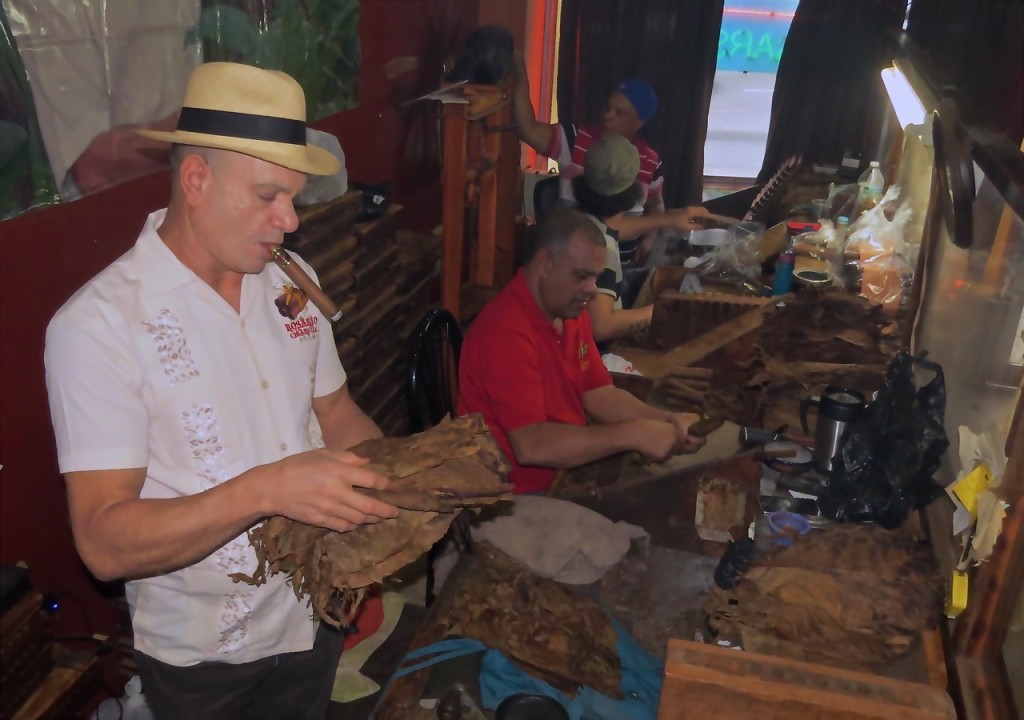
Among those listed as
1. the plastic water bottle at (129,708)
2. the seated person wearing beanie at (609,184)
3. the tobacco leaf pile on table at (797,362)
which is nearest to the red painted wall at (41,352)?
the plastic water bottle at (129,708)

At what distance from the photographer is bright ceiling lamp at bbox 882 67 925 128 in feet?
10.7

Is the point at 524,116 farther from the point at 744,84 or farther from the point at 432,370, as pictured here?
the point at 432,370

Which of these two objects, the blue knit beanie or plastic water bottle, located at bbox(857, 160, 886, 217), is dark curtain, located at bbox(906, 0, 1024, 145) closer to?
plastic water bottle, located at bbox(857, 160, 886, 217)

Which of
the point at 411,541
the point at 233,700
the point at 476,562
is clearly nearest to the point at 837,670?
the point at 411,541

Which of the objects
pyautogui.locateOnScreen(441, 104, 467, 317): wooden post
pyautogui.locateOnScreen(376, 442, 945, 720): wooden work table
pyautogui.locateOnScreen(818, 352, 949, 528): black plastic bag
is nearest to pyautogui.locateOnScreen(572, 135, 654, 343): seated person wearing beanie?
pyautogui.locateOnScreen(441, 104, 467, 317): wooden post

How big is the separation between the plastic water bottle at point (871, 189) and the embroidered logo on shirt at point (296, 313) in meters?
4.08

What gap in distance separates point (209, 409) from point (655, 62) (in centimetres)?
675

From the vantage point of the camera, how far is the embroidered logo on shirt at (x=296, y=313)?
6.82 feet

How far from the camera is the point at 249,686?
84.8 inches

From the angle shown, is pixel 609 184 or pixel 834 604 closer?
pixel 834 604

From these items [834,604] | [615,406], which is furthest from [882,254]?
[834,604]

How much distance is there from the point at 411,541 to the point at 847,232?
395 cm

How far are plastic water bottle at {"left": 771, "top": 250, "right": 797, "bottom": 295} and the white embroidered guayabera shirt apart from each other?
9.50 ft

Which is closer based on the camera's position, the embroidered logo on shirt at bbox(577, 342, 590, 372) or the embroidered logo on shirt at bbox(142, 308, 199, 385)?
the embroidered logo on shirt at bbox(142, 308, 199, 385)
